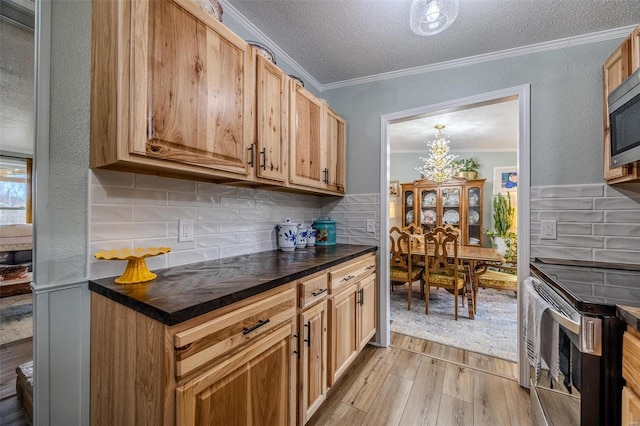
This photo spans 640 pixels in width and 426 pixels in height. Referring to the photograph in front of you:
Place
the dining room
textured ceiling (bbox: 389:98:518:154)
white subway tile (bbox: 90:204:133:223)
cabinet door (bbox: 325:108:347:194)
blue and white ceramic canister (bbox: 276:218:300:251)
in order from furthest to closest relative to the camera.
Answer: textured ceiling (bbox: 389:98:518:154) < the dining room < cabinet door (bbox: 325:108:347:194) < blue and white ceramic canister (bbox: 276:218:300:251) < white subway tile (bbox: 90:204:133:223)

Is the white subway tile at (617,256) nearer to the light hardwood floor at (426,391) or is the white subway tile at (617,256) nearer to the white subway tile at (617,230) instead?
the white subway tile at (617,230)

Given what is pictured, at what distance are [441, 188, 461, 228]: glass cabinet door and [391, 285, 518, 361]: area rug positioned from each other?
1.58 meters

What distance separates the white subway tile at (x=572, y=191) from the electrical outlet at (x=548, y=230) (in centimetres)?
18

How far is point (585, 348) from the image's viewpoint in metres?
0.90

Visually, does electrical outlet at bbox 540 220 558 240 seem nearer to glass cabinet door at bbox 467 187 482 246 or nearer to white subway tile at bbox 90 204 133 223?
white subway tile at bbox 90 204 133 223

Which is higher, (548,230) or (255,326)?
(548,230)

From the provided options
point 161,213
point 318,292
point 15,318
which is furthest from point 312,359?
point 15,318

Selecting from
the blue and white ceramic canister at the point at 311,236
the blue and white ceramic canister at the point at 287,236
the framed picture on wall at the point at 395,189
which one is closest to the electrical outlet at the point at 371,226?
the blue and white ceramic canister at the point at 311,236

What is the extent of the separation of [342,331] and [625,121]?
1.84 meters

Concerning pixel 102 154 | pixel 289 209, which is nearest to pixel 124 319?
pixel 102 154

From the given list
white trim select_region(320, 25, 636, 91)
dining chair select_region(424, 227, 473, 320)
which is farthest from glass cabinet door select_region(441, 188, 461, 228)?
white trim select_region(320, 25, 636, 91)

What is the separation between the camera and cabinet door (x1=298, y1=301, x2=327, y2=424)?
1.27 m

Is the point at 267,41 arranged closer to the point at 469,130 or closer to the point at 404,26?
the point at 404,26

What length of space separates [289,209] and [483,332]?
7.44 ft
